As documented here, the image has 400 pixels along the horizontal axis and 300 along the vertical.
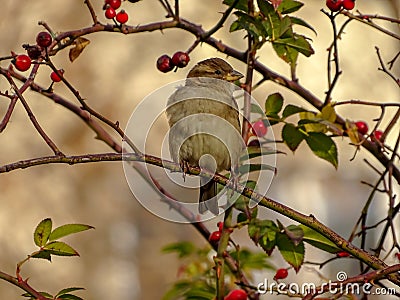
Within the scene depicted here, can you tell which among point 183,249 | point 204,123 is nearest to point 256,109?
point 204,123

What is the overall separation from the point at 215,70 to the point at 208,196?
0.44 m

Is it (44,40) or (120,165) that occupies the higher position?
(120,165)

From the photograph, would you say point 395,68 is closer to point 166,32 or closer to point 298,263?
point 166,32

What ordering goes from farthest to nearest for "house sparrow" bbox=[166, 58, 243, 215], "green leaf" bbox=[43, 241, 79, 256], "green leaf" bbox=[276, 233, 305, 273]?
"house sparrow" bbox=[166, 58, 243, 215]
"green leaf" bbox=[276, 233, 305, 273]
"green leaf" bbox=[43, 241, 79, 256]

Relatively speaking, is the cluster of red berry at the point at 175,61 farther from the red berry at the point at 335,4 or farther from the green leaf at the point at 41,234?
the green leaf at the point at 41,234

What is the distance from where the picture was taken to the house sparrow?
1.86 metres

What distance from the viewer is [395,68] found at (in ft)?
11.6

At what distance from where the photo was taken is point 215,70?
6.61 feet

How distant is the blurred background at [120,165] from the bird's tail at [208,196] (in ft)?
6.59

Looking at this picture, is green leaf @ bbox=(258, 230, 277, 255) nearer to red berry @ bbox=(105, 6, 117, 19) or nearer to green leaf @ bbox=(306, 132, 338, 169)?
green leaf @ bbox=(306, 132, 338, 169)

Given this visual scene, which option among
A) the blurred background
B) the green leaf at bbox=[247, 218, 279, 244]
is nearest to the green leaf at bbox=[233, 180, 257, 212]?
the green leaf at bbox=[247, 218, 279, 244]

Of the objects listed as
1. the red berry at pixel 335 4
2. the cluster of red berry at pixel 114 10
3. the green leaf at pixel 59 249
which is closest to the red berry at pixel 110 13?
the cluster of red berry at pixel 114 10

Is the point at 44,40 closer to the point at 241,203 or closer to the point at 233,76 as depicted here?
the point at 241,203

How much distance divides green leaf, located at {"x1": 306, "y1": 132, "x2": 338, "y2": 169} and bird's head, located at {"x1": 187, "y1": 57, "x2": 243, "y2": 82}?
2.23 ft
